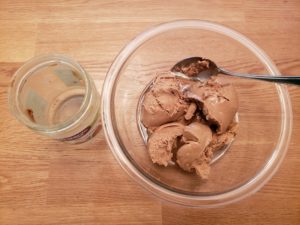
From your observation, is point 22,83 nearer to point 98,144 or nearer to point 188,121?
point 98,144

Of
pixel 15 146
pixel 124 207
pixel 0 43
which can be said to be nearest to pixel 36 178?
pixel 15 146

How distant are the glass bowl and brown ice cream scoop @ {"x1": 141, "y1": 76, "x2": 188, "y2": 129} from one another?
0.21 ft

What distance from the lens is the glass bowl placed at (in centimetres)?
61

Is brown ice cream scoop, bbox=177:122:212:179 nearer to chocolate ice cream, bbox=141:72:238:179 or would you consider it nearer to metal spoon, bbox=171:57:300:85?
chocolate ice cream, bbox=141:72:238:179

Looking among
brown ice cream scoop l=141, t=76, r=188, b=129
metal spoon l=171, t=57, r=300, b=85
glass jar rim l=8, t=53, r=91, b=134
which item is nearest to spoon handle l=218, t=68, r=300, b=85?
metal spoon l=171, t=57, r=300, b=85

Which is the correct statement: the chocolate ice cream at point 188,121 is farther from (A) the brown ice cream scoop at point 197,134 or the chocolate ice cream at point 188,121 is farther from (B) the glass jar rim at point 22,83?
(B) the glass jar rim at point 22,83

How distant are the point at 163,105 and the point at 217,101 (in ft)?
0.37

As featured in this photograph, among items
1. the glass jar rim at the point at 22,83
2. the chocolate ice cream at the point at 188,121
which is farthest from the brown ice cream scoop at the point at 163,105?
the glass jar rim at the point at 22,83

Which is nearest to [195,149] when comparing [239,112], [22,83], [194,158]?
[194,158]

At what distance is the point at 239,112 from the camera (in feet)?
2.29

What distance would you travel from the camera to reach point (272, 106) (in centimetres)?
69

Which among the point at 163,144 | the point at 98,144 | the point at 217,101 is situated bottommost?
the point at 98,144

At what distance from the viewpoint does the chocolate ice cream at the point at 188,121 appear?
588 mm

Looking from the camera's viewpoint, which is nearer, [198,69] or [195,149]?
[195,149]
